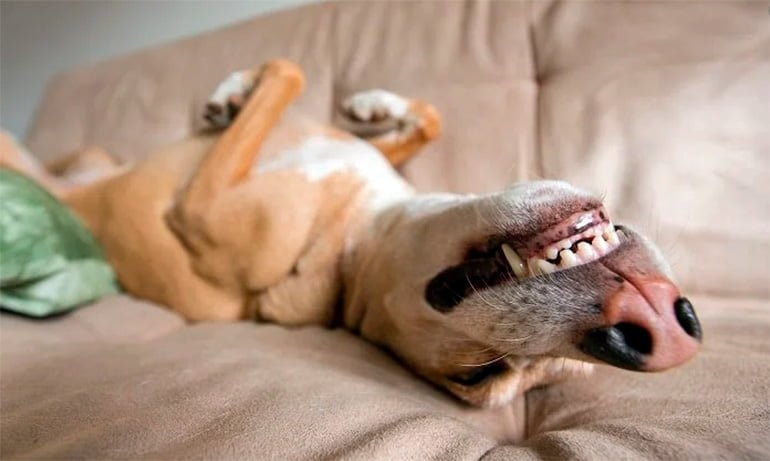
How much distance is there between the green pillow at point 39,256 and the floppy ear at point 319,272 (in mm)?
414

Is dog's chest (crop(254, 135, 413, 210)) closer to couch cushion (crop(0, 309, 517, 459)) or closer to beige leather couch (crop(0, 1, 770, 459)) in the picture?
beige leather couch (crop(0, 1, 770, 459))

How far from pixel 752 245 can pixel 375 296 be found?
786 mm

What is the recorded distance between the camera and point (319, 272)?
1.42 metres

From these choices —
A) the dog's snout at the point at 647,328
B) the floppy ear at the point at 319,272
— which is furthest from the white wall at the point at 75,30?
the dog's snout at the point at 647,328

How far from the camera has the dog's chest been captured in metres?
1.47

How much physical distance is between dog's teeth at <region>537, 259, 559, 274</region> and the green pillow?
1.03 m

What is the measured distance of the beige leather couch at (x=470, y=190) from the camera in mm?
749

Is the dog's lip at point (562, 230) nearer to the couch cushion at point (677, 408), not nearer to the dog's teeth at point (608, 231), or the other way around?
the dog's teeth at point (608, 231)

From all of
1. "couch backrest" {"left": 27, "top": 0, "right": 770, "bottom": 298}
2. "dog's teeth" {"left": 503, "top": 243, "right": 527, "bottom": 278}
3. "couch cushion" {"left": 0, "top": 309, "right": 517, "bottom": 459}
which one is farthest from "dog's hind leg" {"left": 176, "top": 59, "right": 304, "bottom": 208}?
"dog's teeth" {"left": 503, "top": 243, "right": 527, "bottom": 278}

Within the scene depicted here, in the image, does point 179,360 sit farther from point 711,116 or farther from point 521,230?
point 711,116

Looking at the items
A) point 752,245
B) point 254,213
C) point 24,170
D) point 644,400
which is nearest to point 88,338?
point 254,213

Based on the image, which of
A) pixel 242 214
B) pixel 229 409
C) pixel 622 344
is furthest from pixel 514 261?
pixel 242 214

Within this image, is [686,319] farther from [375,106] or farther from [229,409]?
[375,106]

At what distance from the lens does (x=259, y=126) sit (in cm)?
152
